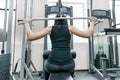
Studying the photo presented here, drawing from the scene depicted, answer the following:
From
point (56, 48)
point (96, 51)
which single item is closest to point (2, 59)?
point (56, 48)

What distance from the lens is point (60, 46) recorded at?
6.26 ft

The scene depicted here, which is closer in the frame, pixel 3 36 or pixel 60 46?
pixel 60 46

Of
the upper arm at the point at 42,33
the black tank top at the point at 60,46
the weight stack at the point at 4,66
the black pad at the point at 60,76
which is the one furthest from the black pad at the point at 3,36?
the black pad at the point at 60,76

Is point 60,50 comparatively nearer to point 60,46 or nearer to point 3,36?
point 60,46

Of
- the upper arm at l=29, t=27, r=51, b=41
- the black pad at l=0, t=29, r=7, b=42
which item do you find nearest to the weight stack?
the black pad at l=0, t=29, r=7, b=42

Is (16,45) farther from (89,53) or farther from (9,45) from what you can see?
(9,45)

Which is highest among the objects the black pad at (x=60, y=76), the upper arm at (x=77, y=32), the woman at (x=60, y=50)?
the upper arm at (x=77, y=32)

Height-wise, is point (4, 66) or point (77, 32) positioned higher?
point (77, 32)

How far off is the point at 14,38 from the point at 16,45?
0.21m

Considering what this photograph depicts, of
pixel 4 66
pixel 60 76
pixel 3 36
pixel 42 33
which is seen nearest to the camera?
pixel 60 76

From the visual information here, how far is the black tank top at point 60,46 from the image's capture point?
189 cm

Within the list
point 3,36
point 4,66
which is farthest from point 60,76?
point 3,36

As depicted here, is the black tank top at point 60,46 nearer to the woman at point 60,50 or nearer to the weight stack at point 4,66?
the woman at point 60,50

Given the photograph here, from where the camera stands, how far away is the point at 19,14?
493cm
